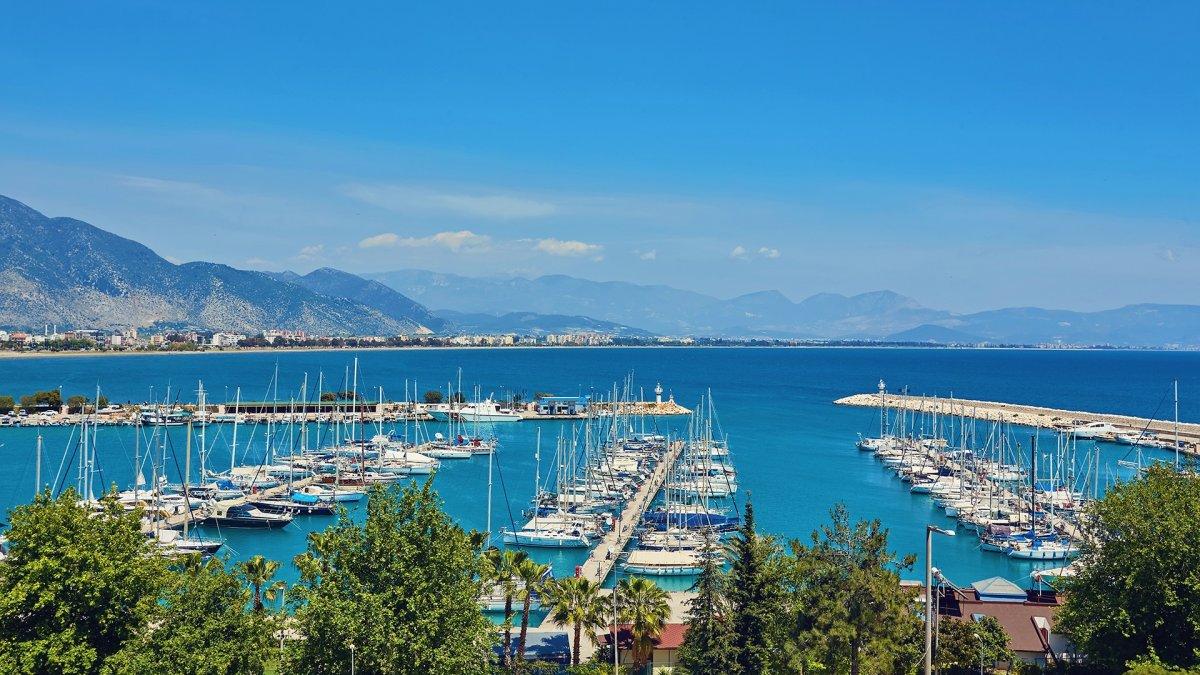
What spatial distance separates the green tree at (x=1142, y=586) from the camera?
67.7ft

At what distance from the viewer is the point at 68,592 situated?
18.5 meters

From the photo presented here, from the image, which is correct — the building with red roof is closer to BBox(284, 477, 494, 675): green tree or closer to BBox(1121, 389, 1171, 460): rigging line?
BBox(284, 477, 494, 675): green tree

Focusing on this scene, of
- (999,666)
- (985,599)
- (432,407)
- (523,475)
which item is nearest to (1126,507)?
(999,666)

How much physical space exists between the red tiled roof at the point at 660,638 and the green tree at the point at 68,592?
12178 millimetres

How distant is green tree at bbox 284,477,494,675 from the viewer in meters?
17.7

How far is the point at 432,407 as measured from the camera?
116 m

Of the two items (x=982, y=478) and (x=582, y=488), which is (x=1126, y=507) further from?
(x=982, y=478)

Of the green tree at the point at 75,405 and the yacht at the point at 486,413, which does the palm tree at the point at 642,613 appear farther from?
the green tree at the point at 75,405

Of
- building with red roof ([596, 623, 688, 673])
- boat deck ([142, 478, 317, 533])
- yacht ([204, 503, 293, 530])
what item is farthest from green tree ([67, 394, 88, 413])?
building with red roof ([596, 623, 688, 673])

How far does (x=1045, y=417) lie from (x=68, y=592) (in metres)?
114

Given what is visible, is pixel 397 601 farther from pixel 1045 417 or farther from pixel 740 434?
pixel 1045 417

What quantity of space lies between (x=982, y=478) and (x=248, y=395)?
99.8m

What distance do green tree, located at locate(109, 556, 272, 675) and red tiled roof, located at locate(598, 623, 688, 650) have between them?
1004 centimetres

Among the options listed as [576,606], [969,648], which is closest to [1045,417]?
[969,648]
